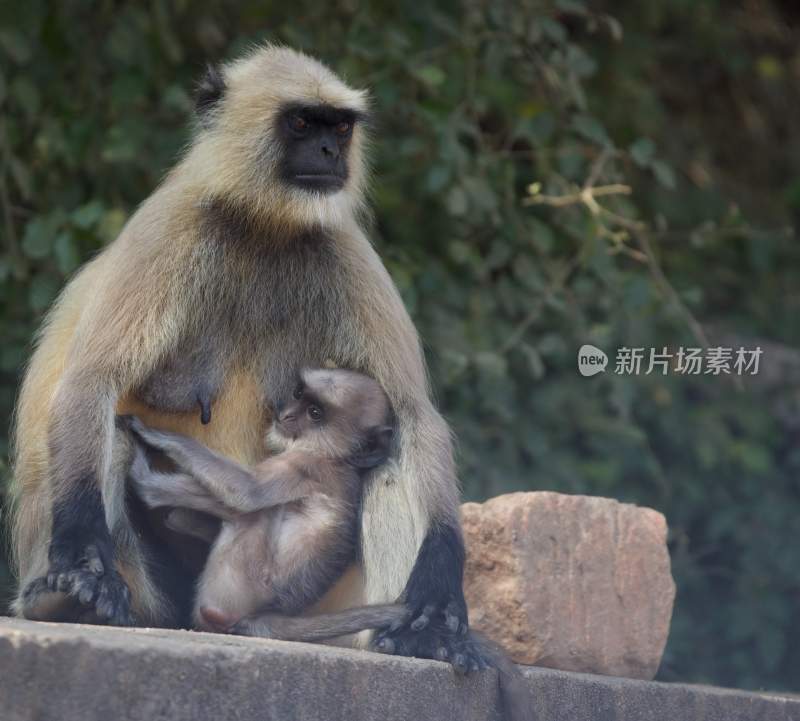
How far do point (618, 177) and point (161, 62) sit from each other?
169 cm

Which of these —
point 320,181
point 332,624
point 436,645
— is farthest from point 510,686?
point 320,181

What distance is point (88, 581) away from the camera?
120 inches

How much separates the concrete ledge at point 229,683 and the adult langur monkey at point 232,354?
222 mm

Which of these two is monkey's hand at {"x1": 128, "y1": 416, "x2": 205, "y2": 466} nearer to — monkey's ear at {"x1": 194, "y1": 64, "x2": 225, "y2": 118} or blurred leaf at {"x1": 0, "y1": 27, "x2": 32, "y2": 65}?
monkey's ear at {"x1": 194, "y1": 64, "x2": 225, "y2": 118}

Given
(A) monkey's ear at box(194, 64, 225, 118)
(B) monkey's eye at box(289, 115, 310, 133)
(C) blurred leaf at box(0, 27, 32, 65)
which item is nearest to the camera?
(B) monkey's eye at box(289, 115, 310, 133)

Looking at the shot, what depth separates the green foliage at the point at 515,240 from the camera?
515 cm

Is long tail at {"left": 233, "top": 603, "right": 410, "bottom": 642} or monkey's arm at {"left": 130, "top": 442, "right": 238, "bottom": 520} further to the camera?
monkey's arm at {"left": 130, "top": 442, "right": 238, "bottom": 520}

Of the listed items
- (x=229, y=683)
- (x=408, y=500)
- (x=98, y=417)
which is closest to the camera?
(x=229, y=683)

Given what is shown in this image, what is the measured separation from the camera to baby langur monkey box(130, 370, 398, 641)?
3.23m

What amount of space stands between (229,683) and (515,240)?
10.9ft

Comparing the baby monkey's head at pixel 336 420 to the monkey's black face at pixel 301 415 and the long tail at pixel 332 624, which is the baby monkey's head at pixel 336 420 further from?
the long tail at pixel 332 624

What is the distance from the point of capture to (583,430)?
223 inches

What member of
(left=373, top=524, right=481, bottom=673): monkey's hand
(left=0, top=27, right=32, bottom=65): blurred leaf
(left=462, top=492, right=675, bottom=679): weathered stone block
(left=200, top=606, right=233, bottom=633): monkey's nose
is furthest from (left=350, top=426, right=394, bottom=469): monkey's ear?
(left=0, top=27, right=32, bottom=65): blurred leaf

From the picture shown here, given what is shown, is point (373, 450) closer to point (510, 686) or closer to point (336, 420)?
point (336, 420)
